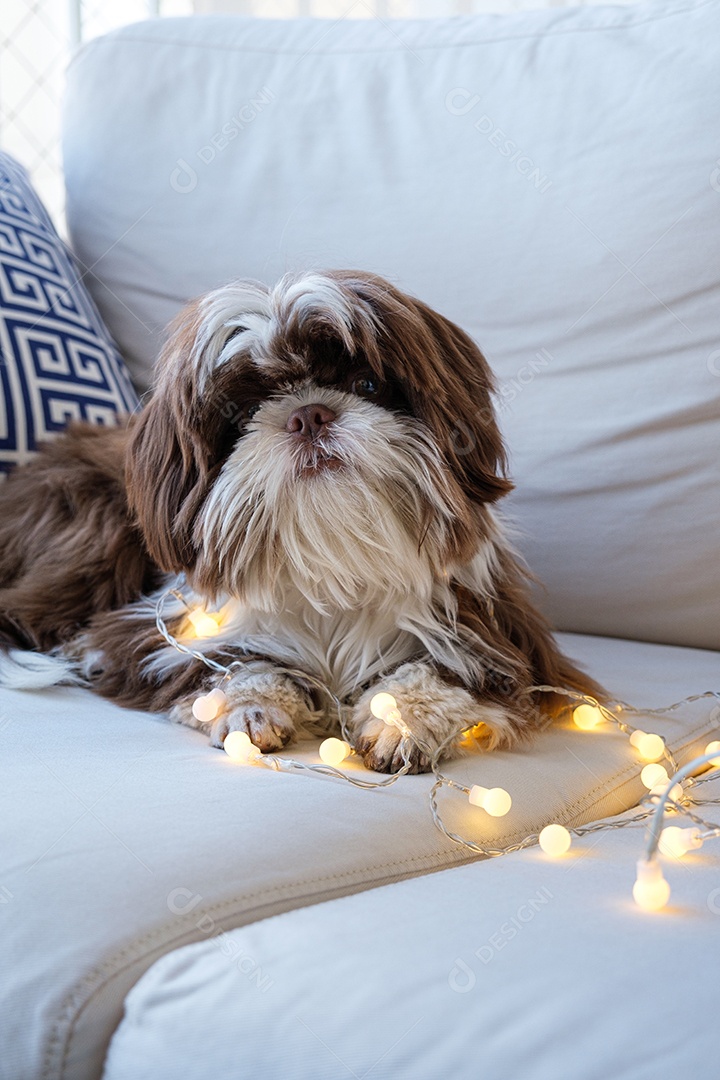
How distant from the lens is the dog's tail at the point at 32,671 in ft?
5.01

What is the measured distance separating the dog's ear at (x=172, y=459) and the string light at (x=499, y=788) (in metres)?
0.15

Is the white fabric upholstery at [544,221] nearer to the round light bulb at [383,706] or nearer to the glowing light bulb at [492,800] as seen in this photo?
the round light bulb at [383,706]

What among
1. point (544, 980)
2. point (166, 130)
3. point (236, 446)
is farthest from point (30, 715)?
point (166, 130)

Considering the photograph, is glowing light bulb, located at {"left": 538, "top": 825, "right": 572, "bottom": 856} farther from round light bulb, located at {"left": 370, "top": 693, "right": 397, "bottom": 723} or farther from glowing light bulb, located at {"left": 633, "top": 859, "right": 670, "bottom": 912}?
round light bulb, located at {"left": 370, "top": 693, "right": 397, "bottom": 723}

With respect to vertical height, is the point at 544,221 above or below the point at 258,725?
above

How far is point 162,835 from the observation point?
39.4 inches

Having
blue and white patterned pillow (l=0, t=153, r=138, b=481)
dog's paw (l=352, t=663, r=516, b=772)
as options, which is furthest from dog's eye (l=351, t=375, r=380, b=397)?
blue and white patterned pillow (l=0, t=153, r=138, b=481)

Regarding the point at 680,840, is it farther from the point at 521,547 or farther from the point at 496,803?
the point at 521,547

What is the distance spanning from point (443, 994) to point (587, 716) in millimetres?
709

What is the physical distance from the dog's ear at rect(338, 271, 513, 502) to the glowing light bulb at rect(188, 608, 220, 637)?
0.40 metres

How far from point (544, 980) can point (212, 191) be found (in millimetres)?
1710

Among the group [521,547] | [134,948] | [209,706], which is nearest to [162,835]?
[134,948]

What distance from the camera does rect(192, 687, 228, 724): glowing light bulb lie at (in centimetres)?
136

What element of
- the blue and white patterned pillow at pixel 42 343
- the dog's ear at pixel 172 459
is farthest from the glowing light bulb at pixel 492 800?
the blue and white patterned pillow at pixel 42 343
